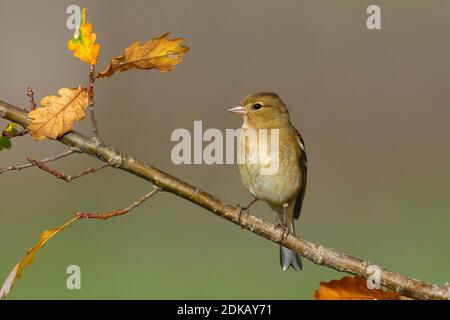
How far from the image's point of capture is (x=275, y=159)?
2941 millimetres

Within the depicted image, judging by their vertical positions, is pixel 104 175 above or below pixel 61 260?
above

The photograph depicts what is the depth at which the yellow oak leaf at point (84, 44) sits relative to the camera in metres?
1.57

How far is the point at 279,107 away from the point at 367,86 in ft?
17.6

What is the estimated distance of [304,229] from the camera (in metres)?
6.77


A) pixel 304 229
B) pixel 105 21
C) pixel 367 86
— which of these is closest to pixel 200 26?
pixel 105 21

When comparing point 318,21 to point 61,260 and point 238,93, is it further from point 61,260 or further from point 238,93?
point 61,260

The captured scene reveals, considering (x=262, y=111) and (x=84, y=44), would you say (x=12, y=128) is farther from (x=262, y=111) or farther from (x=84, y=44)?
(x=262, y=111)

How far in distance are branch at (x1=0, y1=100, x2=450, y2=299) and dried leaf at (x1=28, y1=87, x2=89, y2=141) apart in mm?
42

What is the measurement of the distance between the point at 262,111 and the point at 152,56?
4.92 feet

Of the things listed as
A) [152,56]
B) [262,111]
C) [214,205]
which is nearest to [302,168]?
[262,111]

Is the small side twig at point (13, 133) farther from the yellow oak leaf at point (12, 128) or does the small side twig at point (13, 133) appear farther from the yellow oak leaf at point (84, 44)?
the yellow oak leaf at point (84, 44)

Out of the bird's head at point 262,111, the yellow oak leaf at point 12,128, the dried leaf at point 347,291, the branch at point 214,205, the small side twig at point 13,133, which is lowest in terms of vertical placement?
the dried leaf at point 347,291

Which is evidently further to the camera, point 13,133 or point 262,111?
point 262,111

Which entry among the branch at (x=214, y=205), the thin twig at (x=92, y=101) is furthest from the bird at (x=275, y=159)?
the thin twig at (x=92, y=101)
